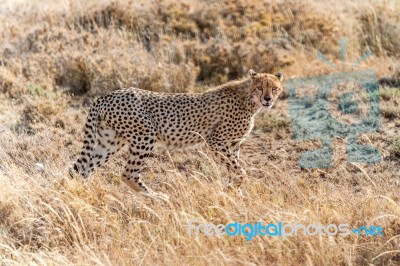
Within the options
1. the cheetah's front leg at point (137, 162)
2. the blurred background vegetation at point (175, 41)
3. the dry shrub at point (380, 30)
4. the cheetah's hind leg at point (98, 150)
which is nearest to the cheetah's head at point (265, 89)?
the cheetah's front leg at point (137, 162)

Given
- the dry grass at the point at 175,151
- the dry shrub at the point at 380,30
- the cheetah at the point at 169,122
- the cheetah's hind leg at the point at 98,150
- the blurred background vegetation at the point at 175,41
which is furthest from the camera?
the dry shrub at the point at 380,30

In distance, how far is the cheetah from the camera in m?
6.29

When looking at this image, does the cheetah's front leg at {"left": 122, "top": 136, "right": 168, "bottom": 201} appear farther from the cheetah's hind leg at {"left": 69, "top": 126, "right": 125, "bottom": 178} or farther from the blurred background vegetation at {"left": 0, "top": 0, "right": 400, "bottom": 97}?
the blurred background vegetation at {"left": 0, "top": 0, "right": 400, "bottom": 97}

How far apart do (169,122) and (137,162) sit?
418 millimetres

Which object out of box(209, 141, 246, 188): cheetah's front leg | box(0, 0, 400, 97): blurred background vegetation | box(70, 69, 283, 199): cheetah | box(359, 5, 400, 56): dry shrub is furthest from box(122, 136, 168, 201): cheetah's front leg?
box(359, 5, 400, 56): dry shrub

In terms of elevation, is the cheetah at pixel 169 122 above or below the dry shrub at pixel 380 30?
above

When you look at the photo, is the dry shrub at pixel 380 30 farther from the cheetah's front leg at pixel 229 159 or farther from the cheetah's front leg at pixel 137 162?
the cheetah's front leg at pixel 137 162

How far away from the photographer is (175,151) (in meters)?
7.56

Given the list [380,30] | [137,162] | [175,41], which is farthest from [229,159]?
[380,30]

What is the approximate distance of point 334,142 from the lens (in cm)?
757

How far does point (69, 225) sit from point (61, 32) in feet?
17.3

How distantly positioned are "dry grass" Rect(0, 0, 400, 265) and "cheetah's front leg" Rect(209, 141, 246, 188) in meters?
0.11

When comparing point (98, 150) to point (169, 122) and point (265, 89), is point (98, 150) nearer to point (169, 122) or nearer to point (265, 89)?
point (169, 122)

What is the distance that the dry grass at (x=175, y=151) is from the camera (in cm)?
494
